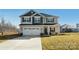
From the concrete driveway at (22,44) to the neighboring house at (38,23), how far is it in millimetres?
128

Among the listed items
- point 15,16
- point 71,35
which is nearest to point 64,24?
point 71,35

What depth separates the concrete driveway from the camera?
4.41 metres

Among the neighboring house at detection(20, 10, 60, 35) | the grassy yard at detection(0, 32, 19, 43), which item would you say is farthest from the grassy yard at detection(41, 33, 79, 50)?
the grassy yard at detection(0, 32, 19, 43)

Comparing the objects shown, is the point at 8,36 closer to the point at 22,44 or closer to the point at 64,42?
the point at 22,44

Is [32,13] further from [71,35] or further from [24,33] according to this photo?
[71,35]

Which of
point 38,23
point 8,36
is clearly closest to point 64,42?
point 38,23

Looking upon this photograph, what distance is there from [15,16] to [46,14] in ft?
Answer: 1.65

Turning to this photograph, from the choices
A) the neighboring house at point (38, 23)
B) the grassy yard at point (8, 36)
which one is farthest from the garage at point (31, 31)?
the grassy yard at point (8, 36)

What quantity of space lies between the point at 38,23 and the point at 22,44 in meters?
0.43

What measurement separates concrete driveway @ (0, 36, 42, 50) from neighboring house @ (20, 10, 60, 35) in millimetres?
128

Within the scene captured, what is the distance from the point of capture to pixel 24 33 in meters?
4.49
